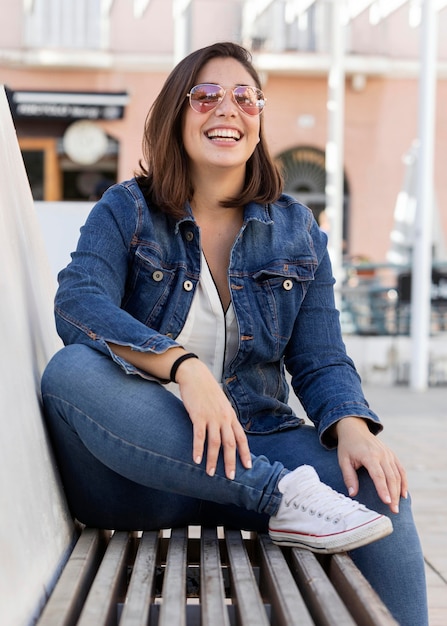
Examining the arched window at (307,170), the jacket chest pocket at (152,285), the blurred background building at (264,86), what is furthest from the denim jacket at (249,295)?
the arched window at (307,170)

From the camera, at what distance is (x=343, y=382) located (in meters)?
2.25

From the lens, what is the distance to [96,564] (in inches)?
73.3

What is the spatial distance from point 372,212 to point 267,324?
1531 centimetres

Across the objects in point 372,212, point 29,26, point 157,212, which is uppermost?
point 29,26

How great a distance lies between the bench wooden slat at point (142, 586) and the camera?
144 cm

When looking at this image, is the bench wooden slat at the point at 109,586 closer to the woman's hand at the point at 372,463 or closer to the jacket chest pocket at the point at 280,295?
the woman's hand at the point at 372,463

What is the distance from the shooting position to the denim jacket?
2.16m

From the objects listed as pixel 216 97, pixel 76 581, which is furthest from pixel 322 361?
pixel 76 581

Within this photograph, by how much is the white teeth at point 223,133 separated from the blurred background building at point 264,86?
14481 mm

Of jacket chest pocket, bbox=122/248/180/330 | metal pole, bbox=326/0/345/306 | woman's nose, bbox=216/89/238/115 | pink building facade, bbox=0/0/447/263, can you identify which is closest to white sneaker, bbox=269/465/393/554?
jacket chest pocket, bbox=122/248/180/330

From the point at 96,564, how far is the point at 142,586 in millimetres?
287

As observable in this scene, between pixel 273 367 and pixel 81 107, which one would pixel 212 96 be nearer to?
pixel 273 367

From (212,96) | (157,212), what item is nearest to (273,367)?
(157,212)

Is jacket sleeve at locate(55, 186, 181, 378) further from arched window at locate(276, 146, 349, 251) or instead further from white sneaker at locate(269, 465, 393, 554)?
arched window at locate(276, 146, 349, 251)
